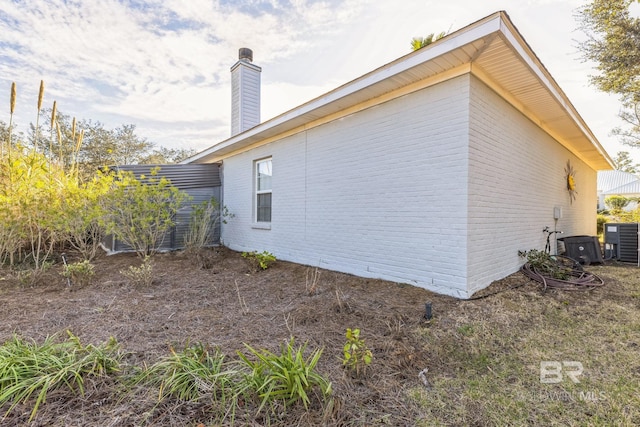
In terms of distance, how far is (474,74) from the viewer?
376 cm

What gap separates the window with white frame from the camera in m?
7.27

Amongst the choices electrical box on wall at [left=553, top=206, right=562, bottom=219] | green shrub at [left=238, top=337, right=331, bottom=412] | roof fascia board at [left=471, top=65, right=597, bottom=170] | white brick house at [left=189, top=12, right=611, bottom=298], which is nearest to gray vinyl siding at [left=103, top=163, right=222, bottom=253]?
white brick house at [left=189, top=12, right=611, bottom=298]

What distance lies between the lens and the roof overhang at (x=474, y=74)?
10.9ft

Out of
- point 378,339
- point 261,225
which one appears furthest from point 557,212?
point 261,225

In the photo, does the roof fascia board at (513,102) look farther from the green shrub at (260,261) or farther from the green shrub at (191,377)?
the green shrub at (260,261)

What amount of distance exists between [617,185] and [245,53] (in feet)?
126

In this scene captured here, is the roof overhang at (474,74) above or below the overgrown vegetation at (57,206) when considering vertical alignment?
above

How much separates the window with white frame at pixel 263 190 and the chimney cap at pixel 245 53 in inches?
158

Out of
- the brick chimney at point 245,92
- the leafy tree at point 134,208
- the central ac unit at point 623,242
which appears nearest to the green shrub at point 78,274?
the leafy tree at point 134,208

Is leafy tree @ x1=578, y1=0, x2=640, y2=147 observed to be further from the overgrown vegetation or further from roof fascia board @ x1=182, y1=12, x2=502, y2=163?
the overgrown vegetation

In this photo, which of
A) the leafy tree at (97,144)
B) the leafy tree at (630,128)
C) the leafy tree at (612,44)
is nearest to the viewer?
the leafy tree at (612,44)

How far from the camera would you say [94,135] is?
15.0 metres

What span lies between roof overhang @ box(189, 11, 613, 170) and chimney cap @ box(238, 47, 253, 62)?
4034mm

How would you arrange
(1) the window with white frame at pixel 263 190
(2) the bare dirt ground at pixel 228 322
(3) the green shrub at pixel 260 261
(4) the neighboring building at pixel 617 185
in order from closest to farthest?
(2) the bare dirt ground at pixel 228 322
(3) the green shrub at pixel 260 261
(1) the window with white frame at pixel 263 190
(4) the neighboring building at pixel 617 185
